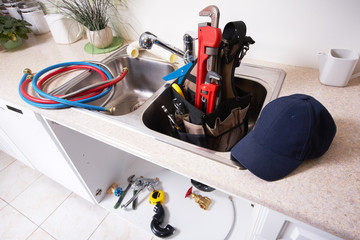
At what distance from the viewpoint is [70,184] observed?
1380mm

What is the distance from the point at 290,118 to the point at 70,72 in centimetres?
105

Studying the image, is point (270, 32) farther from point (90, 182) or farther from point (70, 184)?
point (70, 184)

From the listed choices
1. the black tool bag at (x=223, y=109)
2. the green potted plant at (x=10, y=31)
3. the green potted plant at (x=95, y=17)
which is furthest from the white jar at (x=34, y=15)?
the black tool bag at (x=223, y=109)

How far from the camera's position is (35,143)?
118 cm

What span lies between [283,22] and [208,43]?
481 mm

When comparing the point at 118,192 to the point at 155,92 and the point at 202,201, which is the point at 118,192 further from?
the point at 155,92

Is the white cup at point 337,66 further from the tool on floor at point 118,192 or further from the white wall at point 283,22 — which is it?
the tool on floor at point 118,192

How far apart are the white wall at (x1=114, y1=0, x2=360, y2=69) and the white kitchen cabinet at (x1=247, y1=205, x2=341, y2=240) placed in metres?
0.73

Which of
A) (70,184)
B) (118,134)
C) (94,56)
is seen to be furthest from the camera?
(70,184)

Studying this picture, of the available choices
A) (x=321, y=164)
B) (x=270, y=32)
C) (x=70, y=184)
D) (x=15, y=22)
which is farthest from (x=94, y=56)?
(x=321, y=164)

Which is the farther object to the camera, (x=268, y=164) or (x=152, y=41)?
(x=152, y=41)

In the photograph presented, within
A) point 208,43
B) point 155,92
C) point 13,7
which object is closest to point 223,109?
point 208,43

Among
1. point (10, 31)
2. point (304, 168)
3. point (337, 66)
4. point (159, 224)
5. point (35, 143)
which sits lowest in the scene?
point (159, 224)

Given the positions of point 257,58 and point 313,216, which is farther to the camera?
point 257,58
